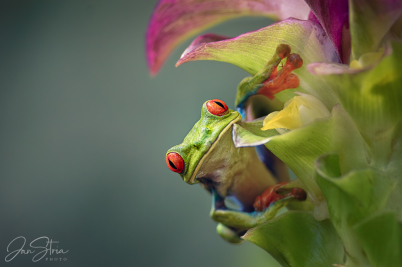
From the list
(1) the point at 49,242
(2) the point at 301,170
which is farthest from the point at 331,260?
(1) the point at 49,242

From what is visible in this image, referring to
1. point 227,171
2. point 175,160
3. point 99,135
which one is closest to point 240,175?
point 227,171

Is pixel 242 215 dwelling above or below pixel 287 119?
below

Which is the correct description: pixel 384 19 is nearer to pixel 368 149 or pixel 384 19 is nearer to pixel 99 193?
pixel 368 149

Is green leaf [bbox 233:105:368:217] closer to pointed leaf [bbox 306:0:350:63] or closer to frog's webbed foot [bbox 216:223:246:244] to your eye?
pointed leaf [bbox 306:0:350:63]

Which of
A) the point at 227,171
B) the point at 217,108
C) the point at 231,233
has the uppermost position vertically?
the point at 217,108

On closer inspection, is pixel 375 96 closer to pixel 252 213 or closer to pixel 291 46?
pixel 291 46

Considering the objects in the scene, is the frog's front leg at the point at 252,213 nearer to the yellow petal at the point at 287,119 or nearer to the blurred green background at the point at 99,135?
the yellow petal at the point at 287,119

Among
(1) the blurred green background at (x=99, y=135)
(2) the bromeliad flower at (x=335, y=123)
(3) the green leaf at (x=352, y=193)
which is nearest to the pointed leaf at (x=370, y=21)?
(2) the bromeliad flower at (x=335, y=123)

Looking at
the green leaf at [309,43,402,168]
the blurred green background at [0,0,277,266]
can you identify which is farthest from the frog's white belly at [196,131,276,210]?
the blurred green background at [0,0,277,266]
